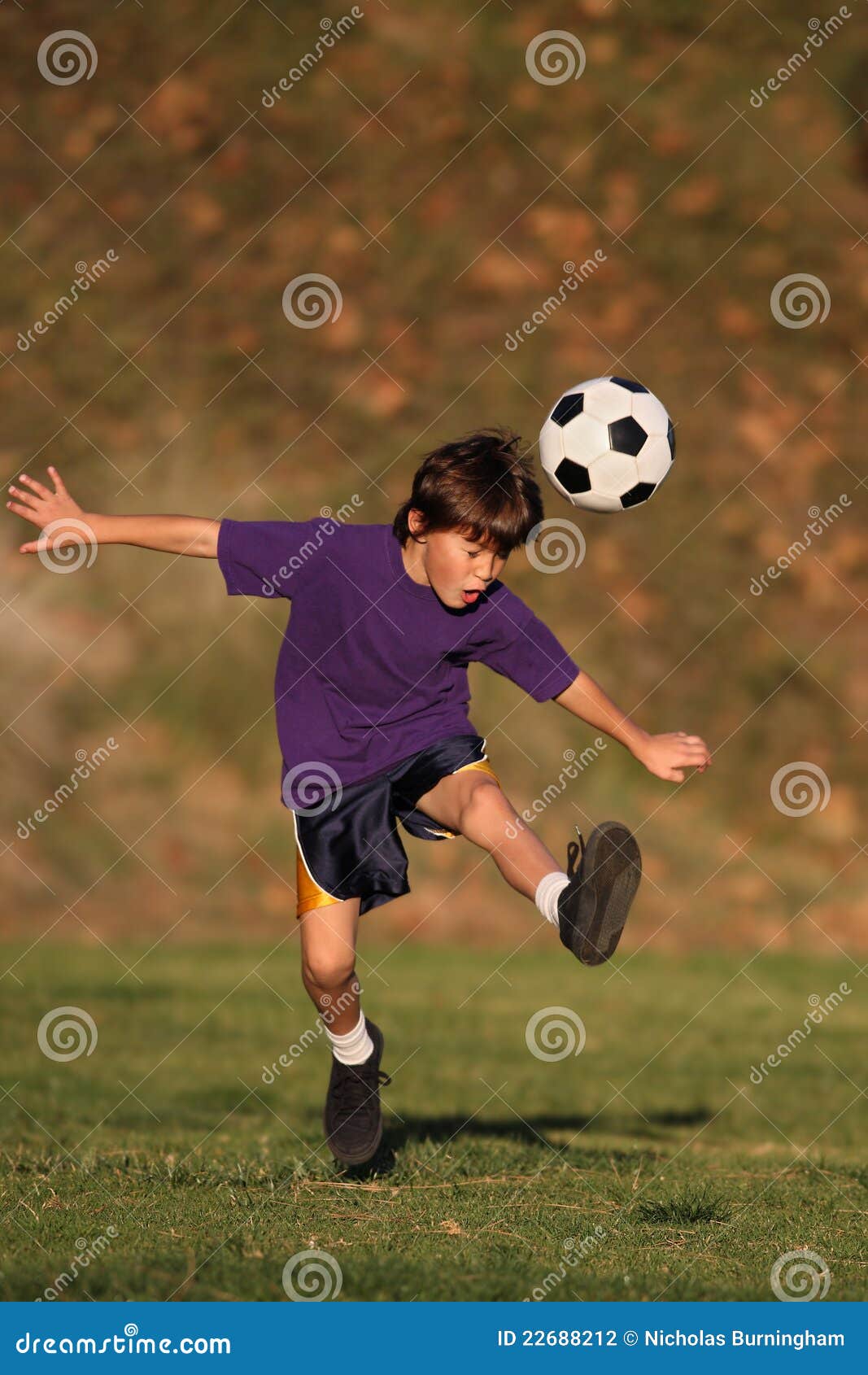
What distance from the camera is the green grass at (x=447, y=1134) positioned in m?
4.32

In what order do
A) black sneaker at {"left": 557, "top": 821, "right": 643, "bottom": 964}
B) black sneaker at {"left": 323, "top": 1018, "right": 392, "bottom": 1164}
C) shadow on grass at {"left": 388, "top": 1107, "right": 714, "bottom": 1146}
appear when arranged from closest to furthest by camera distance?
black sneaker at {"left": 557, "top": 821, "right": 643, "bottom": 964}
black sneaker at {"left": 323, "top": 1018, "right": 392, "bottom": 1164}
shadow on grass at {"left": 388, "top": 1107, "right": 714, "bottom": 1146}

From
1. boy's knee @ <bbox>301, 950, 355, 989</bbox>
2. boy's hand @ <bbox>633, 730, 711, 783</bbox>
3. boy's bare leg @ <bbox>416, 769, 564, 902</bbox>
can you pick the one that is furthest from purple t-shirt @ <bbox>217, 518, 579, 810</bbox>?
boy's knee @ <bbox>301, 950, 355, 989</bbox>

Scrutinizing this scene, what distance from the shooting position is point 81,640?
14961 millimetres

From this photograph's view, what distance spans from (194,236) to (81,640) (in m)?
4.86

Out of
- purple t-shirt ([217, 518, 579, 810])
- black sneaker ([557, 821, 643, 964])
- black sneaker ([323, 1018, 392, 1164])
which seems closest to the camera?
black sneaker ([557, 821, 643, 964])

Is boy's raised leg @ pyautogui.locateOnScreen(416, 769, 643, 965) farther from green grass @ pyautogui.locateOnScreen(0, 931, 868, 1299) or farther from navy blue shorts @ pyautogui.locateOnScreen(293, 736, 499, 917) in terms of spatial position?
green grass @ pyautogui.locateOnScreen(0, 931, 868, 1299)

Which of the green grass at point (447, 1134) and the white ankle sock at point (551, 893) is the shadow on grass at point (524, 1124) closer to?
the green grass at point (447, 1134)

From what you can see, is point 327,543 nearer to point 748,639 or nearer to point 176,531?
point 176,531

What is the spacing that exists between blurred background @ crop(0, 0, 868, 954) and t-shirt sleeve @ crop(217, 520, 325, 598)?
8887 millimetres

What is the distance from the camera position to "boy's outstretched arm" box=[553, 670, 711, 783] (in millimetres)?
5383

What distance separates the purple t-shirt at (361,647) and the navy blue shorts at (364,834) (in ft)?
0.15

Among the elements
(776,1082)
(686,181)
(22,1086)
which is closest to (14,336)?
(686,181)

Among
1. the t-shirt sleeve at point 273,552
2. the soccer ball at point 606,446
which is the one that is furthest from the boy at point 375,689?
the soccer ball at point 606,446

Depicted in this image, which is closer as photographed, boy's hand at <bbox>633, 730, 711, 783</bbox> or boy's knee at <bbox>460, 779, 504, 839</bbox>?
boy's knee at <bbox>460, 779, 504, 839</bbox>
